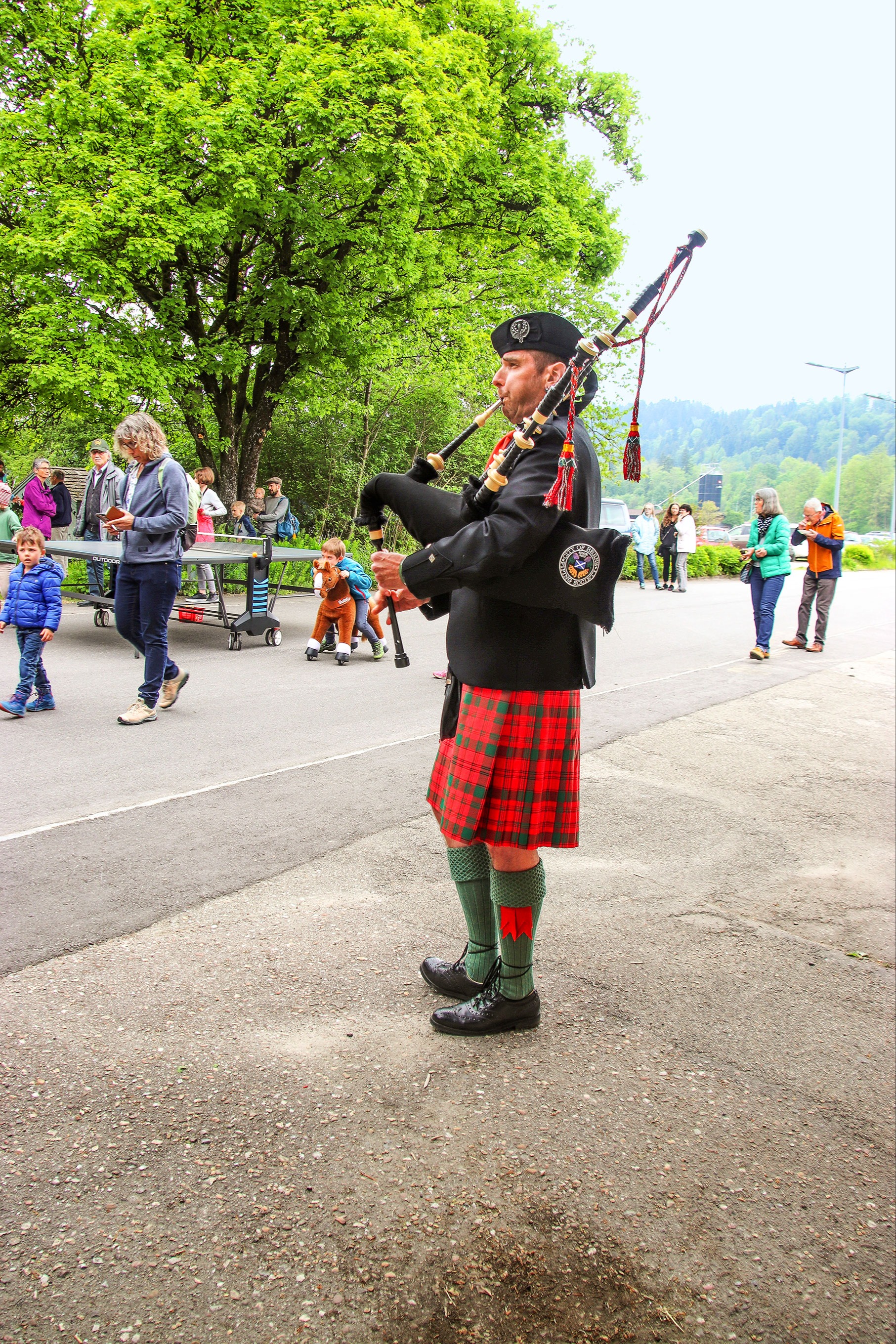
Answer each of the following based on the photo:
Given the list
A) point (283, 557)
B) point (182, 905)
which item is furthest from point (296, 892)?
point (283, 557)

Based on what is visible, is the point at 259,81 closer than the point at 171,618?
No

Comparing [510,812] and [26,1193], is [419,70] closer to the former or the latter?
[510,812]

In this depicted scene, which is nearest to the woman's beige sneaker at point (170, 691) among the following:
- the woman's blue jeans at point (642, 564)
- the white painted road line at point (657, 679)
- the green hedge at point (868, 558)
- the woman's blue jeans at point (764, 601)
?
the white painted road line at point (657, 679)

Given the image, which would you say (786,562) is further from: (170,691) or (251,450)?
(251,450)

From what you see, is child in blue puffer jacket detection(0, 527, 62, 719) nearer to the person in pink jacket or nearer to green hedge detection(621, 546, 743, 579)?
the person in pink jacket

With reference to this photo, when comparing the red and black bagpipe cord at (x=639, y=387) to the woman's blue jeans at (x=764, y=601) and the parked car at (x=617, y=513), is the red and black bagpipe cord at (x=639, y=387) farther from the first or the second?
the parked car at (x=617, y=513)

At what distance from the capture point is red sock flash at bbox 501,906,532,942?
2.83 m

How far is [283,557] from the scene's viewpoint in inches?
451

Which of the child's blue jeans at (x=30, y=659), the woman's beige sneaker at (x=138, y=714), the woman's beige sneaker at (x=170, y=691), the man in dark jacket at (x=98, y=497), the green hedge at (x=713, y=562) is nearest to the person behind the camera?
the woman's beige sneaker at (x=138, y=714)

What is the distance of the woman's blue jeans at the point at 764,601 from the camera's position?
11.0 m

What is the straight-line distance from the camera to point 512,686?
2.64 metres

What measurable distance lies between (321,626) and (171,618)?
128 inches

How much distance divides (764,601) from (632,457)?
9.04 m

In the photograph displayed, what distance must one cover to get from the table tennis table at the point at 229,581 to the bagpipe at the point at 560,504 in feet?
24.8
